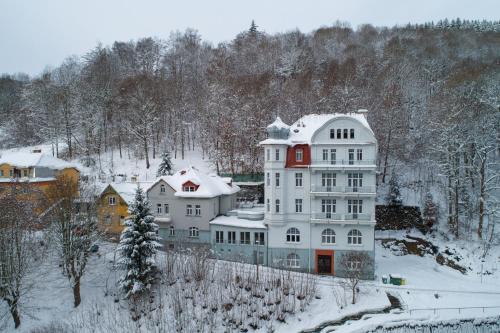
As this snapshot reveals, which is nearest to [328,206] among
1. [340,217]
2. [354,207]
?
[340,217]

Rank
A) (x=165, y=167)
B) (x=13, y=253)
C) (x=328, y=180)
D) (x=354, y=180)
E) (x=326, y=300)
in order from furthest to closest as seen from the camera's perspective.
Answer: (x=165, y=167) → (x=328, y=180) → (x=354, y=180) → (x=326, y=300) → (x=13, y=253)


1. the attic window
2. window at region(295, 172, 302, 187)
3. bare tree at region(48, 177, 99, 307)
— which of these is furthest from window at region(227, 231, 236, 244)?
bare tree at region(48, 177, 99, 307)

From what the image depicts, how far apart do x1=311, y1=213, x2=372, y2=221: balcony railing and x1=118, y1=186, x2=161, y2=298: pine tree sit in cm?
1234

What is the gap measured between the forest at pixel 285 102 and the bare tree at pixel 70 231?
2096 centimetres

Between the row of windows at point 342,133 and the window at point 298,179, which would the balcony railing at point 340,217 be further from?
the row of windows at point 342,133

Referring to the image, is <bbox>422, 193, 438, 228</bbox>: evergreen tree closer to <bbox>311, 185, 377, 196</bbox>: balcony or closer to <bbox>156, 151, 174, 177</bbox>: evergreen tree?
<bbox>311, 185, 377, 196</bbox>: balcony

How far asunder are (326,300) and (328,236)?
234 inches

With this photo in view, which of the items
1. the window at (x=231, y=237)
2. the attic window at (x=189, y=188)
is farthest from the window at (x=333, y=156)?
the attic window at (x=189, y=188)

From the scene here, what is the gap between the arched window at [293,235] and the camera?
97.4 feet

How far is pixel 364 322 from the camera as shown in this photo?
70.4 feet

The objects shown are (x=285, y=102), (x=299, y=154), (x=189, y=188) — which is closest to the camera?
(x=299, y=154)

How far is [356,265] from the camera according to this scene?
2706 cm

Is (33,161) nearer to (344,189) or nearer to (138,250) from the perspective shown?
(138,250)

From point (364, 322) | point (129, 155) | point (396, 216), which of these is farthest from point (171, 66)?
point (364, 322)
